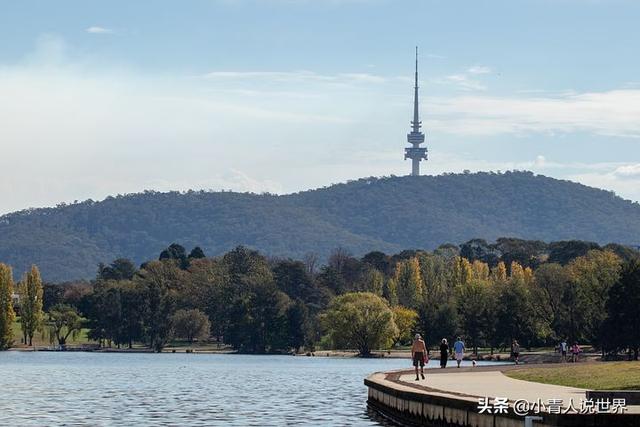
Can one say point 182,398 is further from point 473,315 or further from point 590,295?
point 473,315

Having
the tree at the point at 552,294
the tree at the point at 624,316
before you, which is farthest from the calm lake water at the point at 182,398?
the tree at the point at 552,294

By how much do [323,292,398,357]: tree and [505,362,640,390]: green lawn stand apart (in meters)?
102

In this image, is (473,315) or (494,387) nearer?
(494,387)

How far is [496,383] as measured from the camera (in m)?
60.8

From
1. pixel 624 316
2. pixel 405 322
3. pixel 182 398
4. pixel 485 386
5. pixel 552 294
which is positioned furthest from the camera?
pixel 405 322

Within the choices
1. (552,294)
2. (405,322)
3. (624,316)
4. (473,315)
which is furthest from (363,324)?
(624,316)

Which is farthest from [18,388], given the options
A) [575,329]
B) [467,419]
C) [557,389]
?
[575,329]

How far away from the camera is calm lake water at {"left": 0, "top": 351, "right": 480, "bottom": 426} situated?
5856 cm

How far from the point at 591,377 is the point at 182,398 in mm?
24531

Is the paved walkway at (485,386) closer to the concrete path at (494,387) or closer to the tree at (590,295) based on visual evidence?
the concrete path at (494,387)

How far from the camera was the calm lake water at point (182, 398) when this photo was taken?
58562 millimetres

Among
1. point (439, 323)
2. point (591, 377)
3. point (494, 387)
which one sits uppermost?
point (439, 323)

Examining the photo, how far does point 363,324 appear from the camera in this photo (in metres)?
179

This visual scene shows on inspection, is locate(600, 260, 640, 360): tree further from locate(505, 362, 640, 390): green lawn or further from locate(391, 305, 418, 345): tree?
locate(391, 305, 418, 345): tree
